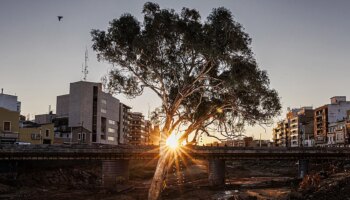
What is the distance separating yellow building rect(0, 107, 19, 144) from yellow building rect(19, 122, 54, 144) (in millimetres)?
4520

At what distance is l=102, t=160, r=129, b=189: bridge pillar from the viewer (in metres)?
74.1

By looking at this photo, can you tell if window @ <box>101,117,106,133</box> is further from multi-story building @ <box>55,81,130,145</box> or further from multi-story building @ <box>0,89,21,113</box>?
multi-story building @ <box>0,89,21,113</box>

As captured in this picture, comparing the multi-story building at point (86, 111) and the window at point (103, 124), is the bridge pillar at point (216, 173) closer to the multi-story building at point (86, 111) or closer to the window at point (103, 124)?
the multi-story building at point (86, 111)

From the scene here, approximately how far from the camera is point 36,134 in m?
106

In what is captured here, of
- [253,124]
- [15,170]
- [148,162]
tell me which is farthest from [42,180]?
[253,124]

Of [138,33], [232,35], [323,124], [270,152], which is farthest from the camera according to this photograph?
[323,124]

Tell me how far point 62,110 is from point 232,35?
383 feet

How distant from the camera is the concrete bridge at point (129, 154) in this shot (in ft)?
227

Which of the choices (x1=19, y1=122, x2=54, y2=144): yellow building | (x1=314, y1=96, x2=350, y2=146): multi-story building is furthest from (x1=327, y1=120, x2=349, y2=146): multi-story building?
(x1=19, y1=122, x2=54, y2=144): yellow building

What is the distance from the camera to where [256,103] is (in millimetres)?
35094

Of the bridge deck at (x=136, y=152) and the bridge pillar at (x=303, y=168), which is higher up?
the bridge deck at (x=136, y=152)

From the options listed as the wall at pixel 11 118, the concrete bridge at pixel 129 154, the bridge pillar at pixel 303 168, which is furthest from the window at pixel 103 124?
the bridge pillar at pixel 303 168

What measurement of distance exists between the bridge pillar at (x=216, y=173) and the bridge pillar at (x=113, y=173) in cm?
1777

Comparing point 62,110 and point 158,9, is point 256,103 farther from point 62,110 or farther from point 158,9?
point 62,110
